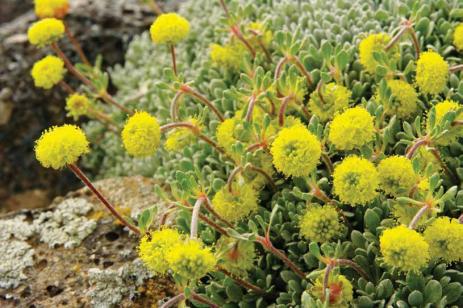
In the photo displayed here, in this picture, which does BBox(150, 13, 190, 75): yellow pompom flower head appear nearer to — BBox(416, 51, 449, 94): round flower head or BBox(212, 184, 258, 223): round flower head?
BBox(212, 184, 258, 223): round flower head

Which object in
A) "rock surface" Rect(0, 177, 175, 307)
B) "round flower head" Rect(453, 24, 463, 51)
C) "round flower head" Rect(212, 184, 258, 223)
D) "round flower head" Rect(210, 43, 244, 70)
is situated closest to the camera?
"round flower head" Rect(212, 184, 258, 223)

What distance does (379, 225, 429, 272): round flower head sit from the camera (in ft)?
6.07

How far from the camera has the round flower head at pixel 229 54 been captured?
3.22 meters

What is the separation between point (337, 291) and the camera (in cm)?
205

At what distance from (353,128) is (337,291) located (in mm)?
543

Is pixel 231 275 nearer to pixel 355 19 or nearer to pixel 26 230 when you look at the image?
pixel 26 230

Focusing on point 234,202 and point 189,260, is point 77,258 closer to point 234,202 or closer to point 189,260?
point 234,202

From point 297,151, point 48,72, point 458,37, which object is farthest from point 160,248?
point 458,37

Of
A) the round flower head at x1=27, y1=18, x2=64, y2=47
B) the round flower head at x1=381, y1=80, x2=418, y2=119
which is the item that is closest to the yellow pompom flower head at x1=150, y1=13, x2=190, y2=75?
the round flower head at x1=27, y1=18, x2=64, y2=47

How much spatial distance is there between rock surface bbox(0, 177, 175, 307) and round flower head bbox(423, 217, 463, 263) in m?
1.05

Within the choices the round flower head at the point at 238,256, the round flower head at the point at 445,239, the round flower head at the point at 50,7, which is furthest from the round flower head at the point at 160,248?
the round flower head at the point at 50,7

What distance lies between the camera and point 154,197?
3.04m

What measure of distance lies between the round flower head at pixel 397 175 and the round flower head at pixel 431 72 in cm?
48

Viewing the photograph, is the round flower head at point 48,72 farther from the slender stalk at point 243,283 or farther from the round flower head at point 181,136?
the slender stalk at point 243,283
